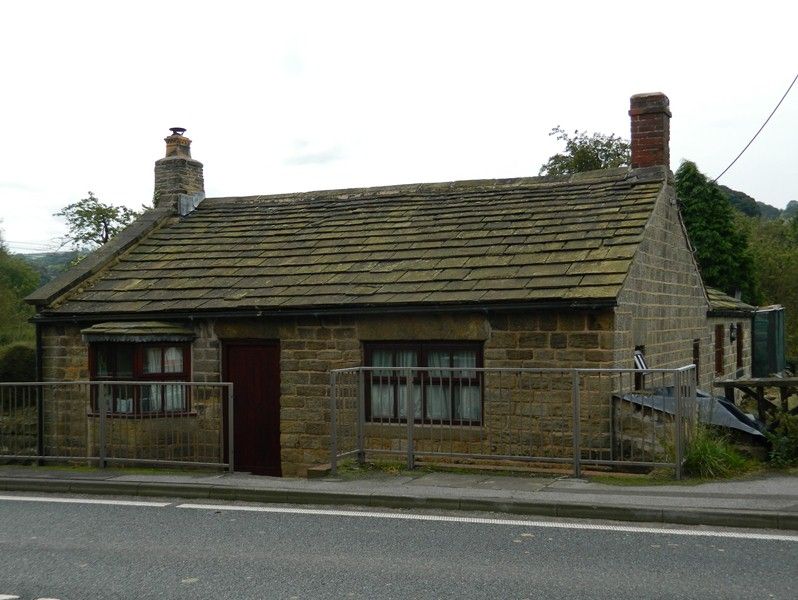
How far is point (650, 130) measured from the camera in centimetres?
1513

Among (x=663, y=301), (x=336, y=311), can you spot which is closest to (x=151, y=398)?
(x=336, y=311)

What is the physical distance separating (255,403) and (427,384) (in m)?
3.60

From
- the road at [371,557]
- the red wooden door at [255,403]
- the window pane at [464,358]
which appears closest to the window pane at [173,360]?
the red wooden door at [255,403]

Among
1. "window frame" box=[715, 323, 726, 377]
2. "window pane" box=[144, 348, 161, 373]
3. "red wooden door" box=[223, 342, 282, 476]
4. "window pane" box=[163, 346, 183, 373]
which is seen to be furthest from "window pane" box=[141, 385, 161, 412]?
"window frame" box=[715, 323, 726, 377]

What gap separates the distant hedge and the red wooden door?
7614 millimetres

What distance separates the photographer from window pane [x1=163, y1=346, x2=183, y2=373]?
14195mm

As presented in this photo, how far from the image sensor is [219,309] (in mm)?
13820

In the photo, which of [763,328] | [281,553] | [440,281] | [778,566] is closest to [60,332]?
[440,281]

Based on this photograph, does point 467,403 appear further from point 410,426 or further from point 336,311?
point 336,311

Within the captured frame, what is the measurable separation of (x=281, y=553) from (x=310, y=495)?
6.78 ft

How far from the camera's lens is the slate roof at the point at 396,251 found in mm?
12461

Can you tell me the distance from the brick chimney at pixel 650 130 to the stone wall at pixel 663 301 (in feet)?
2.14

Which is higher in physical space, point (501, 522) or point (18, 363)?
point (18, 363)

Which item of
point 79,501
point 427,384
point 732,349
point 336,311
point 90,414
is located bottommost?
point 79,501
